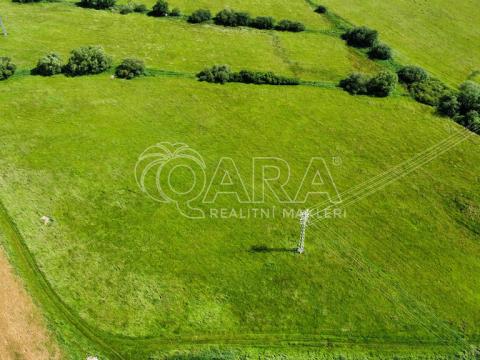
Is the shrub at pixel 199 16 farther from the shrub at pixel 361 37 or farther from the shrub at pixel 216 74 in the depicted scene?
the shrub at pixel 361 37

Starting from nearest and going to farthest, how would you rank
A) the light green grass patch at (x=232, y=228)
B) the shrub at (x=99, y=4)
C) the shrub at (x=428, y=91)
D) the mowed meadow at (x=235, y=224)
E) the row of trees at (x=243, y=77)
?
1. the mowed meadow at (x=235, y=224)
2. the light green grass patch at (x=232, y=228)
3. the shrub at (x=428, y=91)
4. the row of trees at (x=243, y=77)
5. the shrub at (x=99, y=4)

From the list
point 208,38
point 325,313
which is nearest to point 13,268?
point 325,313

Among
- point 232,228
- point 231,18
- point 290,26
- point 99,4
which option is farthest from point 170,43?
point 232,228

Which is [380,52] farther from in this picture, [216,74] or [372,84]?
[216,74]

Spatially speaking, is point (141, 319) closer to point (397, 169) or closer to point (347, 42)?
point (397, 169)

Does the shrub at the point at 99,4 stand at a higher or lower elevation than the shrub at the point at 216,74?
higher

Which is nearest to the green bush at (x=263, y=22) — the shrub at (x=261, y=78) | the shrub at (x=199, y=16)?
the shrub at (x=199, y=16)

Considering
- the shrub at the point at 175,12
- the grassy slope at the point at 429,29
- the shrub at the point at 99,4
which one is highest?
the grassy slope at the point at 429,29
